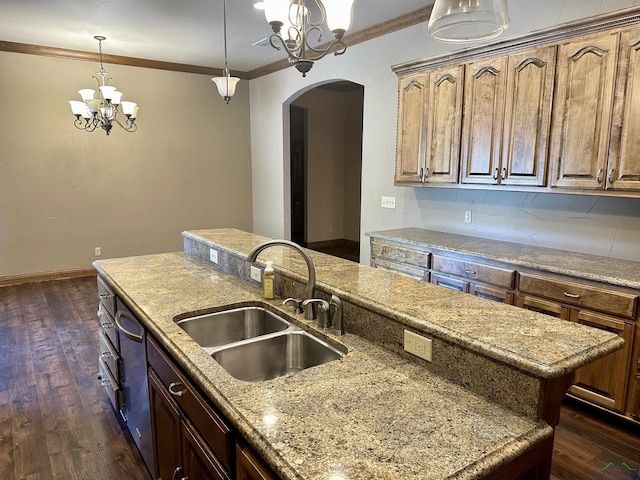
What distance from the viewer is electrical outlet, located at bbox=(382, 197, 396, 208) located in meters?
4.60

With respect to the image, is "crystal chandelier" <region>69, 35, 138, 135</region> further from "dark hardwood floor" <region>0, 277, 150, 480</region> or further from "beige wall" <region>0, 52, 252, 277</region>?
"dark hardwood floor" <region>0, 277, 150, 480</region>

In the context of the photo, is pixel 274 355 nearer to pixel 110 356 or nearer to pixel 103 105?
pixel 110 356

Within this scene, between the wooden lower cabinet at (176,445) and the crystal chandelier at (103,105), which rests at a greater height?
the crystal chandelier at (103,105)

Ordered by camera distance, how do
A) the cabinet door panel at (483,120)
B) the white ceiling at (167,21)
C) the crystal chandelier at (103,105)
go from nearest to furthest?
the cabinet door panel at (483,120), the white ceiling at (167,21), the crystal chandelier at (103,105)

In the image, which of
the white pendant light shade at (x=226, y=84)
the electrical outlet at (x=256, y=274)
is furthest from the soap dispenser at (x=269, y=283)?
the white pendant light shade at (x=226, y=84)

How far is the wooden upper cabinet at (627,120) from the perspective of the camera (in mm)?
2516

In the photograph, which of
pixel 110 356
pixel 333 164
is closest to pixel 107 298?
pixel 110 356

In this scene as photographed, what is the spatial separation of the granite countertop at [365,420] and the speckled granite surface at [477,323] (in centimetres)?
14

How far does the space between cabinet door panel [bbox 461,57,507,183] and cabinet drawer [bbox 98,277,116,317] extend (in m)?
2.65

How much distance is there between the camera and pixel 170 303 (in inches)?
80.9

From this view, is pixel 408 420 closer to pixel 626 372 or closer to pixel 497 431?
pixel 497 431

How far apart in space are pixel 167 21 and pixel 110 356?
3.38 m

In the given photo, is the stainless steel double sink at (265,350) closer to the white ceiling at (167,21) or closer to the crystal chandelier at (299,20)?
the crystal chandelier at (299,20)

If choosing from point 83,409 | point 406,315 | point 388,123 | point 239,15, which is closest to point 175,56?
point 239,15
